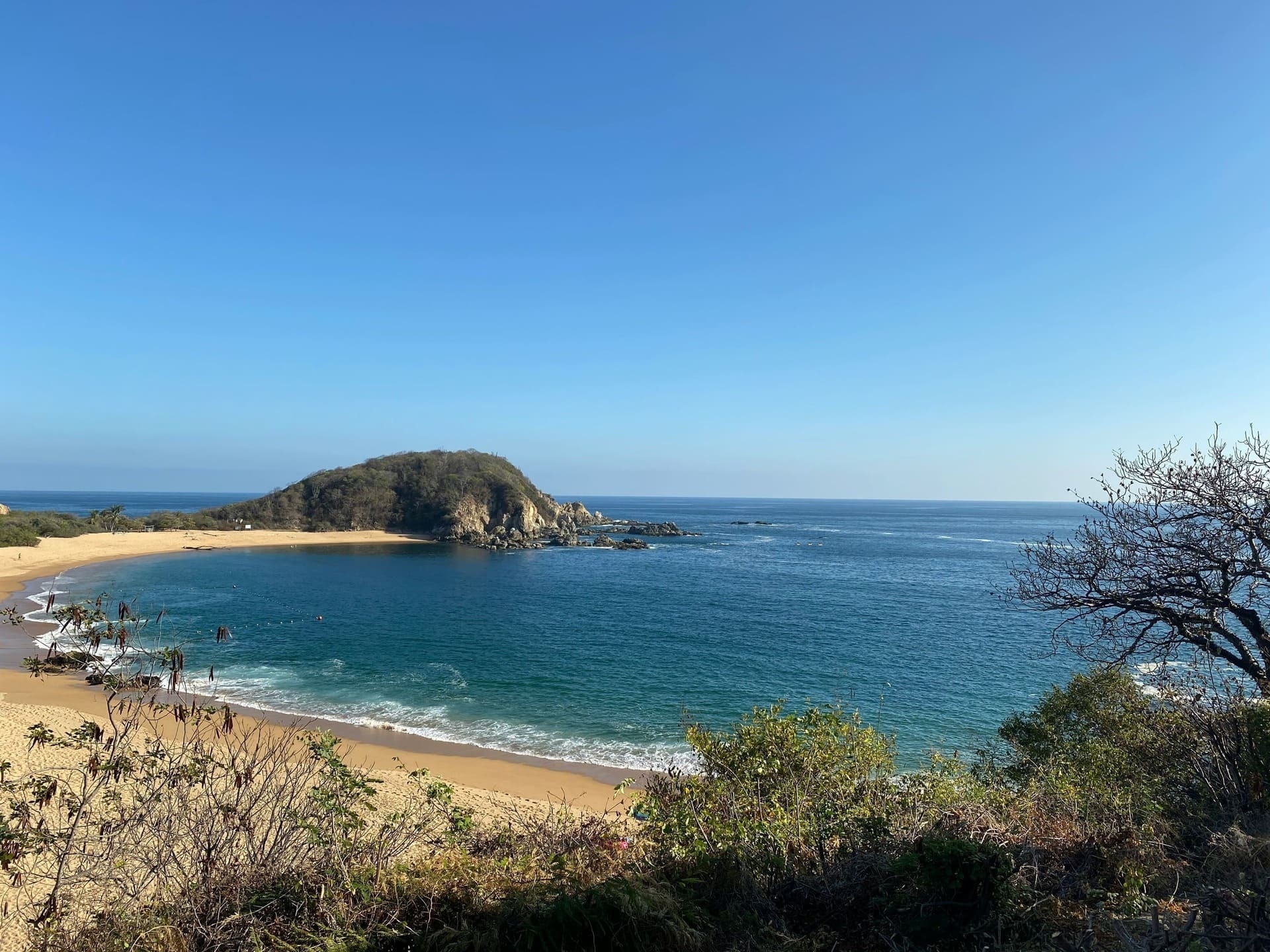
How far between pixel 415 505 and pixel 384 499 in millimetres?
5406

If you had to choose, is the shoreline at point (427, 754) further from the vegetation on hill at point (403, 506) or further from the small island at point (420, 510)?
the vegetation on hill at point (403, 506)

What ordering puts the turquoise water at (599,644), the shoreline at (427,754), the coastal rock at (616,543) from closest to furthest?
the shoreline at (427,754) < the turquoise water at (599,644) < the coastal rock at (616,543)

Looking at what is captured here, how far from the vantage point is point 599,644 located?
35.2 metres

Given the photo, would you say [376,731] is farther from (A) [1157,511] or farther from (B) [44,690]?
(A) [1157,511]

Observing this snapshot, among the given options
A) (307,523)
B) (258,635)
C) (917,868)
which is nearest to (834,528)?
(307,523)

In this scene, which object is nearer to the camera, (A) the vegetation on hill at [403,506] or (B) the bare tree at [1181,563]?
(B) the bare tree at [1181,563]

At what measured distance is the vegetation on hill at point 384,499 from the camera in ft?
341

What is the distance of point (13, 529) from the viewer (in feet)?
213

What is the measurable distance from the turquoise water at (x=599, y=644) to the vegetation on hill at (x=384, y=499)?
33.7 m

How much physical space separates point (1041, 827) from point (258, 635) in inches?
1529

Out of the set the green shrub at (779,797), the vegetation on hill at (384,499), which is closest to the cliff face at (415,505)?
the vegetation on hill at (384,499)

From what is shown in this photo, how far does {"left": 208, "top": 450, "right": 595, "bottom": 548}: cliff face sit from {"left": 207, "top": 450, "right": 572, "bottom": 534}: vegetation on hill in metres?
0.11

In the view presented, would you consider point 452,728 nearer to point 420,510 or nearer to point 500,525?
point 500,525

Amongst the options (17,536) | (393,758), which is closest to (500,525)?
(17,536)
